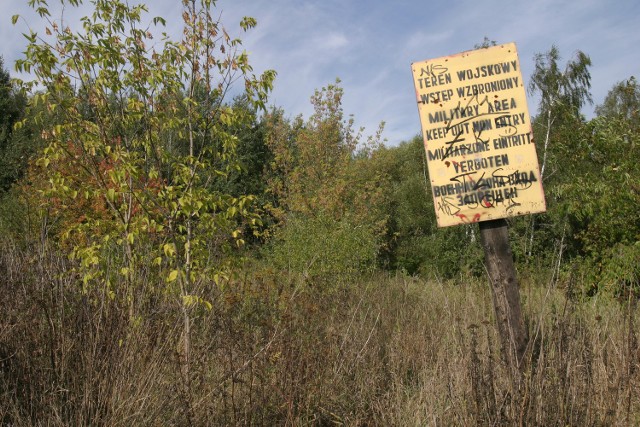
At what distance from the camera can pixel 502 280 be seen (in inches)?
130

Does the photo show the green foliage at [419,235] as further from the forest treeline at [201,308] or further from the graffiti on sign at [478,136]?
the graffiti on sign at [478,136]

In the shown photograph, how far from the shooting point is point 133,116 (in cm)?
404

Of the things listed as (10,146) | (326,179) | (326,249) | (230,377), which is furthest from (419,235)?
(230,377)

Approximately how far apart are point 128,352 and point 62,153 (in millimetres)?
1814

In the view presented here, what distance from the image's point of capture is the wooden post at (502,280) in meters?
3.20

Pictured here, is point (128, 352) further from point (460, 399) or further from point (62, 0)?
point (62, 0)

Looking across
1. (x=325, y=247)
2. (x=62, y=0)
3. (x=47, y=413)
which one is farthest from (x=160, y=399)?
(x=325, y=247)

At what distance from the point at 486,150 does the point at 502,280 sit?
32.6 inches

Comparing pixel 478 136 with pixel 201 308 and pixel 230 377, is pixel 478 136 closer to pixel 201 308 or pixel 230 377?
pixel 230 377

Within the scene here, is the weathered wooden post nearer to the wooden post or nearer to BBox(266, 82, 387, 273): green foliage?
the wooden post

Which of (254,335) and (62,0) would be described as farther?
(62,0)

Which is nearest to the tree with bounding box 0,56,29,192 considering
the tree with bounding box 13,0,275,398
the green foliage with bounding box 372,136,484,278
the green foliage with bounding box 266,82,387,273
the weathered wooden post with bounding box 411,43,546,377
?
the green foliage with bounding box 266,82,387,273

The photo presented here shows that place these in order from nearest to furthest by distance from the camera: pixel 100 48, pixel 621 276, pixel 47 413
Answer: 1. pixel 47 413
2. pixel 100 48
3. pixel 621 276

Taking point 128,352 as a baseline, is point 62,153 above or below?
above
